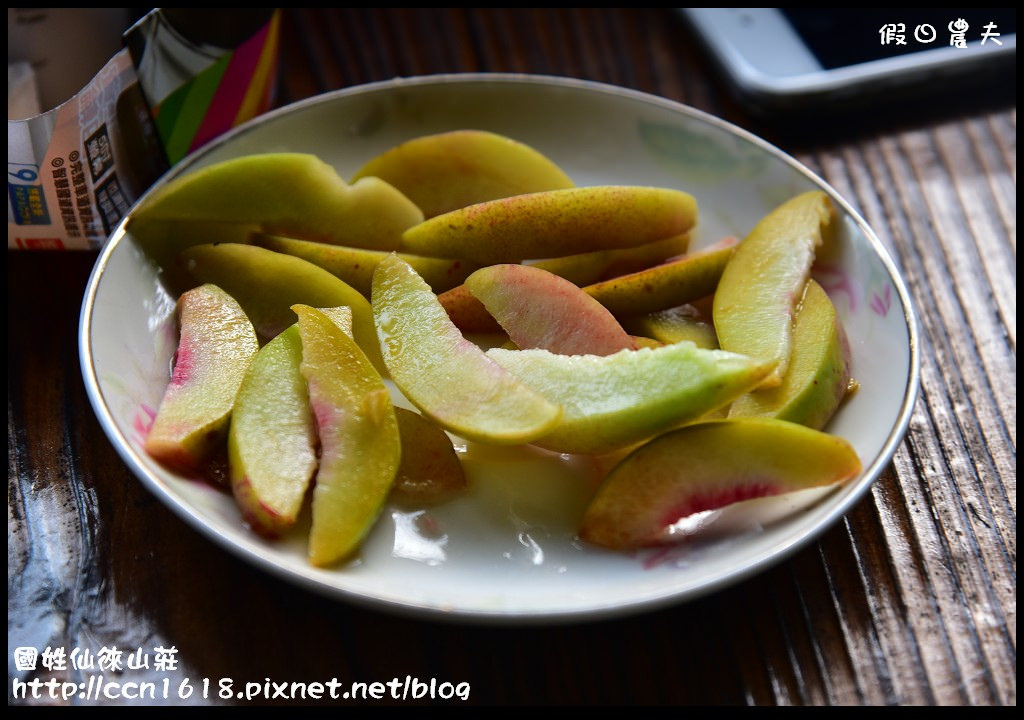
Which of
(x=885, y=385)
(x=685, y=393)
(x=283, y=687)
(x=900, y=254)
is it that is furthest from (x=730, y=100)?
(x=283, y=687)

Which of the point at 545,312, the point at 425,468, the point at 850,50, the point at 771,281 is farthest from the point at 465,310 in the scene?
the point at 850,50

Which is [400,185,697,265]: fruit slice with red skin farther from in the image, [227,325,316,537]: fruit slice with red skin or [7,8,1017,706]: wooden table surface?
[7,8,1017,706]: wooden table surface

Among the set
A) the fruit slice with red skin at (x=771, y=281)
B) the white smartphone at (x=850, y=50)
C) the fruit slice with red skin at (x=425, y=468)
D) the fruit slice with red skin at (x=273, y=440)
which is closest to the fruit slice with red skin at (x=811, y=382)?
the fruit slice with red skin at (x=771, y=281)

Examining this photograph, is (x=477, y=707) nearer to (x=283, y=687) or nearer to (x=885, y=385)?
(x=283, y=687)

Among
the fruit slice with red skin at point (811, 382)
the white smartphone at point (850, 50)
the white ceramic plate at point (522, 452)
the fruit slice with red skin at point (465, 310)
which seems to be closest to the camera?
the white ceramic plate at point (522, 452)

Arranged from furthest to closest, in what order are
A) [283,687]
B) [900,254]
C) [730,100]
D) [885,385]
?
1. [730,100]
2. [900,254]
3. [885,385]
4. [283,687]

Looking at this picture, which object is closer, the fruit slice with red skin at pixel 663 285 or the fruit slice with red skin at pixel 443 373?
the fruit slice with red skin at pixel 443 373

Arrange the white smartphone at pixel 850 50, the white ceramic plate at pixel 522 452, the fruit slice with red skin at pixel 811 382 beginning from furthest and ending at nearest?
the white smartphone at pixel 850 50 → the fruit slice with red skin at pixel 811 382 → the white ceramic plate at pixel 522 452

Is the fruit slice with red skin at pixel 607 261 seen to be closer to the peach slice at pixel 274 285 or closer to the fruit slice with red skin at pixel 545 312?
the fruit slice with red skin at pixel 545 312
